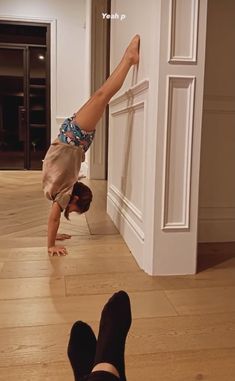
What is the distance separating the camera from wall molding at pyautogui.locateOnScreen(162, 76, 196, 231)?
1.56 meters

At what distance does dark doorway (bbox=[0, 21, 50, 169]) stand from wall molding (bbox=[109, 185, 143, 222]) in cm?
365

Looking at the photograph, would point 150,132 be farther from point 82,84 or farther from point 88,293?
point 82,84

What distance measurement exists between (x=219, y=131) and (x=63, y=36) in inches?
167

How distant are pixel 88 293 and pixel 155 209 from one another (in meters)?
0.42

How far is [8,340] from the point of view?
3.72ft

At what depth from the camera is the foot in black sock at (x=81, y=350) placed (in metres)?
0.91

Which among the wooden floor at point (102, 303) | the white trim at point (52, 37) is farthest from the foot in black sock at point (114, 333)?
the white trim at point (52, 37)

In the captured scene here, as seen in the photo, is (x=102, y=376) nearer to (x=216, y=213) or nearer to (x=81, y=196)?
(x=81, y=196)

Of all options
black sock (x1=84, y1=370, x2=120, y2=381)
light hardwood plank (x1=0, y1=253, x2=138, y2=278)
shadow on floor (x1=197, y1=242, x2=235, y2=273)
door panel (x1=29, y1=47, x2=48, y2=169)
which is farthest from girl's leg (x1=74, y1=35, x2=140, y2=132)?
door panel (x1=29, y1=47, x2=48, y2=169)

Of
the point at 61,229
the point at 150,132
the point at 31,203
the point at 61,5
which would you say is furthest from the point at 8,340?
the point at 61,5

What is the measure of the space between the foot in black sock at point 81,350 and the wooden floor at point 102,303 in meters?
0.09

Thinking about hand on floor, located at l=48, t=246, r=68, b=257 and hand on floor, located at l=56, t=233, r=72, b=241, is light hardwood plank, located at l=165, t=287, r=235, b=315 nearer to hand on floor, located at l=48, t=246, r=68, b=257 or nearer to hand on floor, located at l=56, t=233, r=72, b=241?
hand on floor, located at l=48, t=246, r=68, b=257

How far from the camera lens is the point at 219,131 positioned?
2090 millimetres

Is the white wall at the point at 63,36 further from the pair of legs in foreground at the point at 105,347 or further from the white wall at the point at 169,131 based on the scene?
the pair of legs in foreground at the point at 105,347
